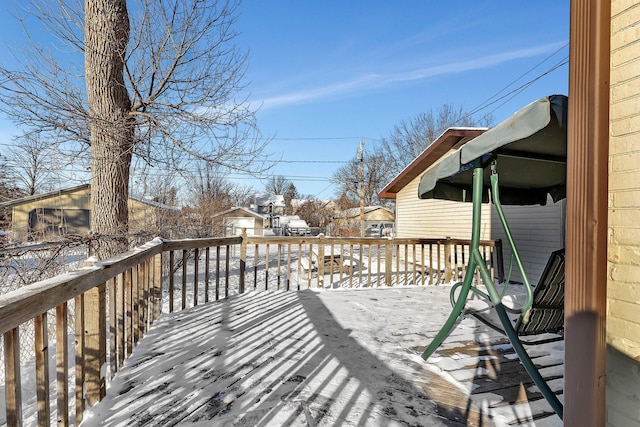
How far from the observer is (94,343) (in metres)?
1.77

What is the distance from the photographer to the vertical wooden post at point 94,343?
1.72 m

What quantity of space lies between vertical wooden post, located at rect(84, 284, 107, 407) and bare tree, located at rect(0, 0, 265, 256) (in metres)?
3.04

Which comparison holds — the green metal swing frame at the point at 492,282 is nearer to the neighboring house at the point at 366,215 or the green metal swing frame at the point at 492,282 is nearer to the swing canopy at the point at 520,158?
the swing canopy at the point at 520,158

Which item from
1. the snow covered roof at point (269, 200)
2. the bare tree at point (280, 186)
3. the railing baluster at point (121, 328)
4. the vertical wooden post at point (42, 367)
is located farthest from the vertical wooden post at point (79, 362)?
the bare tree at point (280, 186)

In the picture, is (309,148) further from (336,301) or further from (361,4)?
(336,301)

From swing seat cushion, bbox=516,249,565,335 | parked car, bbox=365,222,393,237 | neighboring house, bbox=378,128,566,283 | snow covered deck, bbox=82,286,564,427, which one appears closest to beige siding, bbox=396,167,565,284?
neighboring house, bbox=378,128,566,283

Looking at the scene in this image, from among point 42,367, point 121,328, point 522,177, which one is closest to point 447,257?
point 522,177

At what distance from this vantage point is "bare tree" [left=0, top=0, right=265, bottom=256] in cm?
455

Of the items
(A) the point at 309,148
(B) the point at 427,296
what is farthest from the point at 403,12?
(A) the point at 309,148

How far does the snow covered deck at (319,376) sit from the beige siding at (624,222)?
65 cm

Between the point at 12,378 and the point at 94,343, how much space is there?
2.45 ft

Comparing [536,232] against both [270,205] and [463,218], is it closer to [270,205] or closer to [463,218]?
[463,218]

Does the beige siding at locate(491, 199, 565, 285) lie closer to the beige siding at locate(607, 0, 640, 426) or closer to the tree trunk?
the beige siding at locate(607, 0, 640, 426)

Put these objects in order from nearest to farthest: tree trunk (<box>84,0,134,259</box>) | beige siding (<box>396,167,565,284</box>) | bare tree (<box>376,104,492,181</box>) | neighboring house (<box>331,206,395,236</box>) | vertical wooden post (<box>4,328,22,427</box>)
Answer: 1. vertical wooden post (<box>4,328,22,427</box>)
2. tree trunk (<box>84,0,134,259</box>)
3. beige siding (<box>396,167,565,284</box>)
4. bare tree (<box>376,104,492,181</box>)
5. neighboring house (<box>331,206,395,236</box>)
